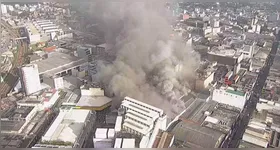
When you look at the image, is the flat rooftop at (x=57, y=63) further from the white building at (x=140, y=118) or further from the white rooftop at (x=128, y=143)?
the white rooftop at (x=128, y=143)

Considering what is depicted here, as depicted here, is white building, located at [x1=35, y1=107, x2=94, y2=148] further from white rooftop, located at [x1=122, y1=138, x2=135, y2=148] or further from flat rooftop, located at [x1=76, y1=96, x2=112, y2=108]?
white rooftop, located at [x1=122, y1=138, x2=135, y2=148]

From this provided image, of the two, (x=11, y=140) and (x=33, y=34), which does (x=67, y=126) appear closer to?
(x=11, y=140)

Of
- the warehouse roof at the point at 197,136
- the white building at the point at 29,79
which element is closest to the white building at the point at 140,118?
the warehouse roof at the point at 197,136

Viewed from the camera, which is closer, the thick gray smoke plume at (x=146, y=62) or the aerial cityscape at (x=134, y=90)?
the aerial cityscape at (x=134, y=90)

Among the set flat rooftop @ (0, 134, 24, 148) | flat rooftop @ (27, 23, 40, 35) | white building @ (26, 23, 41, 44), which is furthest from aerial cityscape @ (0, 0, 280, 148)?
flat rooftop @ (27, 23, 40, 35)

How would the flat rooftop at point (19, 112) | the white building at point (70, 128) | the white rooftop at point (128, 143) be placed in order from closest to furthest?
the white rooftop at point (128, 143), the white building at point (70, 128), the flat rooftop at point (19, 112)

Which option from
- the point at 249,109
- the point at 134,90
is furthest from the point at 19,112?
the point at 249,109
